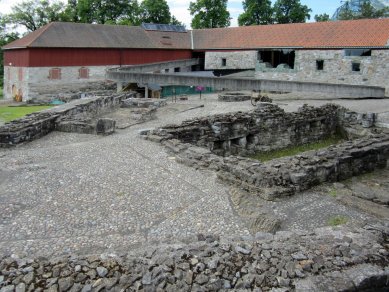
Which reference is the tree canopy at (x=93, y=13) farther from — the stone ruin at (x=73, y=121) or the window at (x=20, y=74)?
the stone ruin at (x=73, y=121)

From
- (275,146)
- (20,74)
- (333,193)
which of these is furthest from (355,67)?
(20,74)

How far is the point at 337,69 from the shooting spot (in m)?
35.7

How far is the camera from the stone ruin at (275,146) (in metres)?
10.8

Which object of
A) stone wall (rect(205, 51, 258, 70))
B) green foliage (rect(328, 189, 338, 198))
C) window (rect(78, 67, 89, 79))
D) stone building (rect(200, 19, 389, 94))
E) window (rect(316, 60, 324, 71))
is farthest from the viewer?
stone wall (rect(205, 51, 258, 70))

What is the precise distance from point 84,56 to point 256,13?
2815cm

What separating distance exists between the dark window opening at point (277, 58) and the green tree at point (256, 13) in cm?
1494

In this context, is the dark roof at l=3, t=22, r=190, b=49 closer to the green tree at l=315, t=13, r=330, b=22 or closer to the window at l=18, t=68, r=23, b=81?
the window at l=18, t=68, r=23, b=81

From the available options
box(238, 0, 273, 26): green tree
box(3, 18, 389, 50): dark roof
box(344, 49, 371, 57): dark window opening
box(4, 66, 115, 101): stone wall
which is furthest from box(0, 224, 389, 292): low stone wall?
box(238, 0, 273, 26): green tree

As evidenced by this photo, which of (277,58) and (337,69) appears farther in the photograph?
(277,58)

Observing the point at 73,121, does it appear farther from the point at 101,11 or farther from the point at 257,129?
the point at 101,11

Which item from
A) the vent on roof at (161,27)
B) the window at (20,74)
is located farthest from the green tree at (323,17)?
the window at (20,74)

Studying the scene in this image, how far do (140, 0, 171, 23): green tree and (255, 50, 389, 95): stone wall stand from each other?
813 inches

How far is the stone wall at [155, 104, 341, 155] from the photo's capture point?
16992 millimetres

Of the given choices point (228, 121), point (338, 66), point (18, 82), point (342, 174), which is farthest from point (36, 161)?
point (338, 66)
